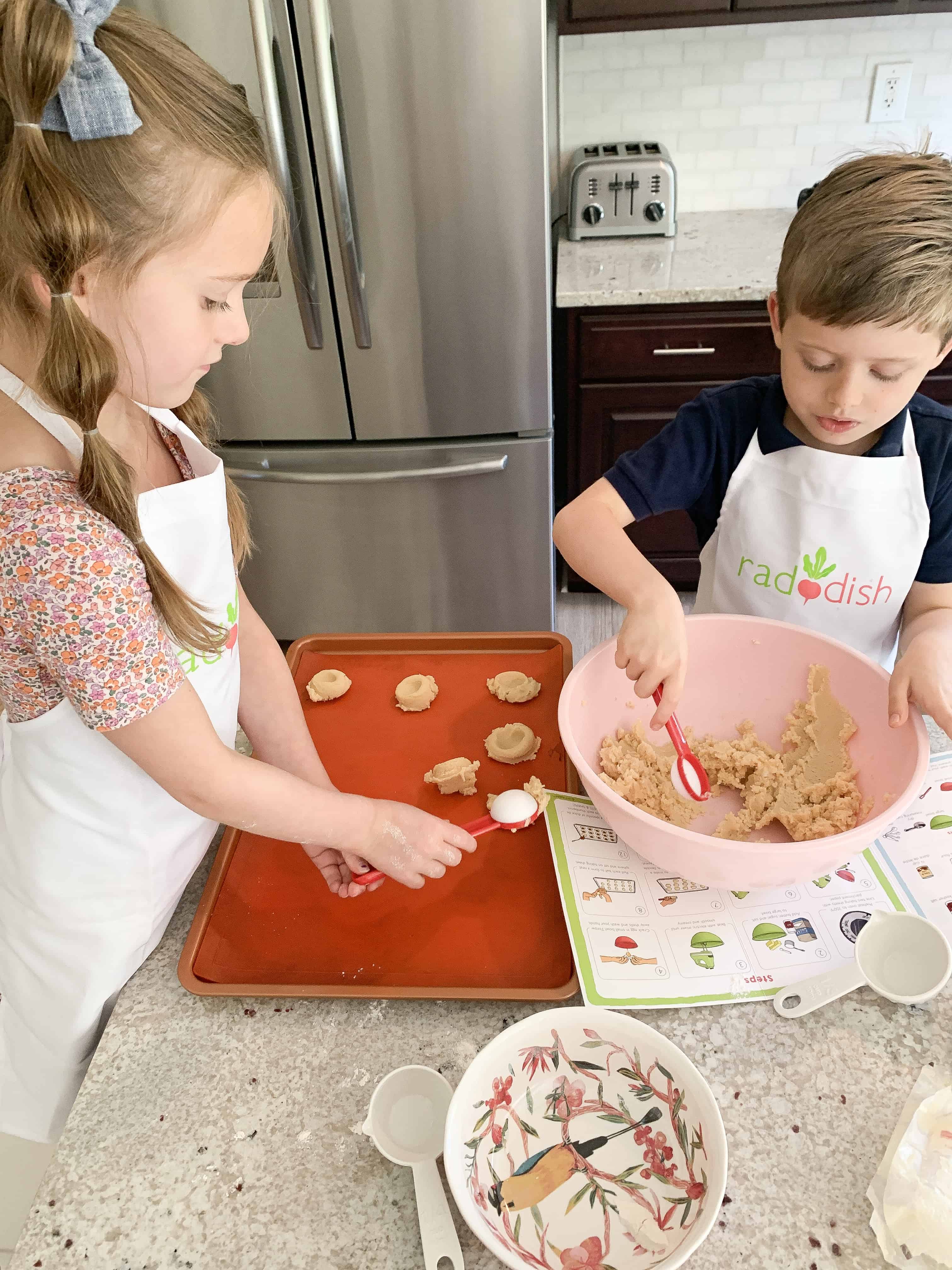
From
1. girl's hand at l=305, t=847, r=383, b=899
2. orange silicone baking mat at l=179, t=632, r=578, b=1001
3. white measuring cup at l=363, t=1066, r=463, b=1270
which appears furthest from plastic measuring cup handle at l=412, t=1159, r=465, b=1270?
girl's hand at l=305, t=847, r=383, b=899

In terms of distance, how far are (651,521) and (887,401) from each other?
1.42 m

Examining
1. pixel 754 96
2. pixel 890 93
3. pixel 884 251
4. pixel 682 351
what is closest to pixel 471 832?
pixel 884 251

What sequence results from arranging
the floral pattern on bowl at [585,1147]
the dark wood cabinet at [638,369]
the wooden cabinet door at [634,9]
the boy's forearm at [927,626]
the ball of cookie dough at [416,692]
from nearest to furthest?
the floral pattern on bowl at [585,1147] → the boy's forearm at [927,626] → the ball of cookie dough at [416,692] → the wooden cabinet door at [634,9] → the dark wood cabinet at [638,369]

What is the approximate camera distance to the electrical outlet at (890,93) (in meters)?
2.11

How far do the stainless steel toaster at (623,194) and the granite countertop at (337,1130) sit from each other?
6.44 ft

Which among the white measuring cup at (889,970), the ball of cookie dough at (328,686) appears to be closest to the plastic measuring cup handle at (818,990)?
the white measuring cup at (889,970)

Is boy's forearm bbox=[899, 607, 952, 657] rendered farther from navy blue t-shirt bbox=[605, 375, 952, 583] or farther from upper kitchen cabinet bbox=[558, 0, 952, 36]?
upper kitchen cabinet bbox=[558, 0, 952, 36]

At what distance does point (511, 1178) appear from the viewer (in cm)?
52

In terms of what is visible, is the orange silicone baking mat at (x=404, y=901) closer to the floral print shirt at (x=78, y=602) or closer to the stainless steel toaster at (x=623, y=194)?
the floral print shirt at (x=78, y=602)

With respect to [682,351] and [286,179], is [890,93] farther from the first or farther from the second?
[286,179]

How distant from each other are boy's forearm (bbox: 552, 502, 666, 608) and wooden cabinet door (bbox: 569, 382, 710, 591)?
1085mm

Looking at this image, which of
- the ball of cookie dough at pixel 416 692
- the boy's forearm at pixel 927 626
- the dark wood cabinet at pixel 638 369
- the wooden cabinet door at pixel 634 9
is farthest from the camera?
the dark wood cabinet at pixel 638 369

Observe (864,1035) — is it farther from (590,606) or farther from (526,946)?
(590,606)

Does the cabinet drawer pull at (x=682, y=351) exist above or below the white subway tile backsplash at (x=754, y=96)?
below
